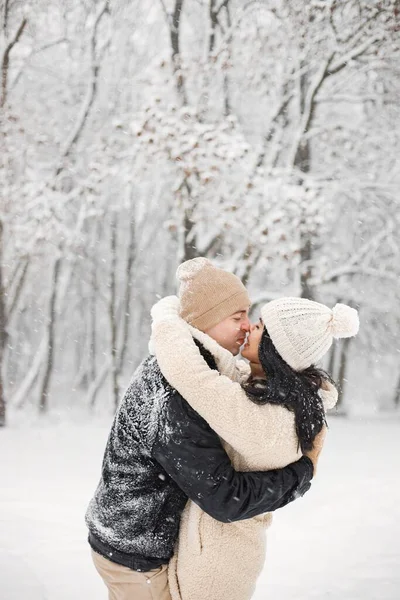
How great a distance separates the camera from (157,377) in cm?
198

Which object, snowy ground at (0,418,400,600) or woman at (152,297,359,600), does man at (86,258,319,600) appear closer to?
woman at (152,297,359,600)

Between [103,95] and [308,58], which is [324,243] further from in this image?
[103,95]

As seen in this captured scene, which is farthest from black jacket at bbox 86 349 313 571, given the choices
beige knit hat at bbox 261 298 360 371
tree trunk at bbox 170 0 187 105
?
tree trunk at bbox 170 0 187 105

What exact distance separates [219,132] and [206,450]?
7378 mm

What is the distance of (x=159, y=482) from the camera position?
1972mm

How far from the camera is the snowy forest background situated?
9.39 metres

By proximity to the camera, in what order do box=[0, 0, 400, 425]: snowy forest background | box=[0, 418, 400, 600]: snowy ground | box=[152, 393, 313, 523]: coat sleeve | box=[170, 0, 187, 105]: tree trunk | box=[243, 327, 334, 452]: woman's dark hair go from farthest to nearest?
1. box=[170, 0, 187, 105]: tree trunk
2. box=[0, 0, 400, 425]: snowy forest background
3. box=[0, 418, 400, 600]: snowy ground
4. box=[243, 327, 334, 452]: woman's dark hair
5. box=[152, 393, 313, 523]: coat sleeve

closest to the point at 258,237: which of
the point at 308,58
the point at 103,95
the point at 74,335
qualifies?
the point at 308,58

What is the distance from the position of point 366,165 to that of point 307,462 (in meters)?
10.7

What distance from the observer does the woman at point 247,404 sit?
187cm

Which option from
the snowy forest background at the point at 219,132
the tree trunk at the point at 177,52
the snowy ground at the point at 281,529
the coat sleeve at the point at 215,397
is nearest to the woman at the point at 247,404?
the coat sleeve at the point at 215,397

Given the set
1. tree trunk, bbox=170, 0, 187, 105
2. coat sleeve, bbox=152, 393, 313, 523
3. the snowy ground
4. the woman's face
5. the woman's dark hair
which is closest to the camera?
coat sleeve, bbox=152, 393, 313, 523

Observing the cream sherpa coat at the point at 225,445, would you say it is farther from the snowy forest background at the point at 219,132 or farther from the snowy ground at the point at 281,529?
the snowy forest background at the point at 219,132

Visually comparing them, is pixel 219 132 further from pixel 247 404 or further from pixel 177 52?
pixel 247 404
